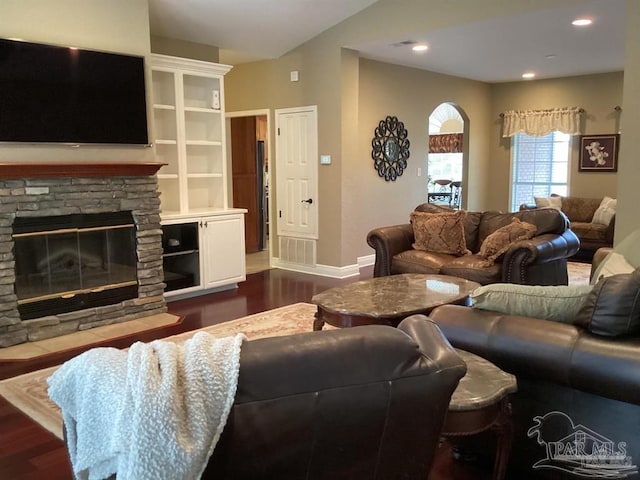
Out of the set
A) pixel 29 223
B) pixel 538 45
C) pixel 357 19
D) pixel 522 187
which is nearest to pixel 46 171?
pixel 29 223

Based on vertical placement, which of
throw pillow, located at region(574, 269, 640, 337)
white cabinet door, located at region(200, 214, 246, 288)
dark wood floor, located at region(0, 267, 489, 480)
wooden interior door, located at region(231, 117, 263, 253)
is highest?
wooden interior door, located at region(231, 117, 263, 253)

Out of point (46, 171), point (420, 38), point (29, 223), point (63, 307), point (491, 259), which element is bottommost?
point (63, 307)

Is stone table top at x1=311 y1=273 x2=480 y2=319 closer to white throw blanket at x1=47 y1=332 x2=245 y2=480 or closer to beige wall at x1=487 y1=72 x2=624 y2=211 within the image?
white throw blanket at x1=47 y1=332 x2=245 y2=480

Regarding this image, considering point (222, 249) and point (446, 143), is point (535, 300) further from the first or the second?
point (446, 143)

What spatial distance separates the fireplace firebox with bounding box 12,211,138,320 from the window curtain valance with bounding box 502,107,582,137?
22.6 feet

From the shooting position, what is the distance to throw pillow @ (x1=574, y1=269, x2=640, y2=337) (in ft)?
6.20

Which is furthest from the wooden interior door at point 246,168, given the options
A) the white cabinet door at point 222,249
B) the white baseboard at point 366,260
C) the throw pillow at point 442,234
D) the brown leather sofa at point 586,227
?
the brown leather sofa at point 586,227

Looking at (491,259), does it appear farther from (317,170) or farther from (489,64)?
(489,64)

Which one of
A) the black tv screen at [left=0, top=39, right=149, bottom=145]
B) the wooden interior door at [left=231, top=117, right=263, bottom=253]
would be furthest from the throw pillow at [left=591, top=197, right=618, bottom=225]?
the black tv screen at [left=0, top=39, right=149, bottom=145]

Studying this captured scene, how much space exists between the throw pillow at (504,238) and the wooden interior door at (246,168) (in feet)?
13.8

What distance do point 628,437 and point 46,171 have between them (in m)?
4.06

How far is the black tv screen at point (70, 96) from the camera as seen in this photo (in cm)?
402

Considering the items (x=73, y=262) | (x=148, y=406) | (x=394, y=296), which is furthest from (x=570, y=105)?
(x=148, y=406)

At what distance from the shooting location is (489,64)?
7598 millimetres
